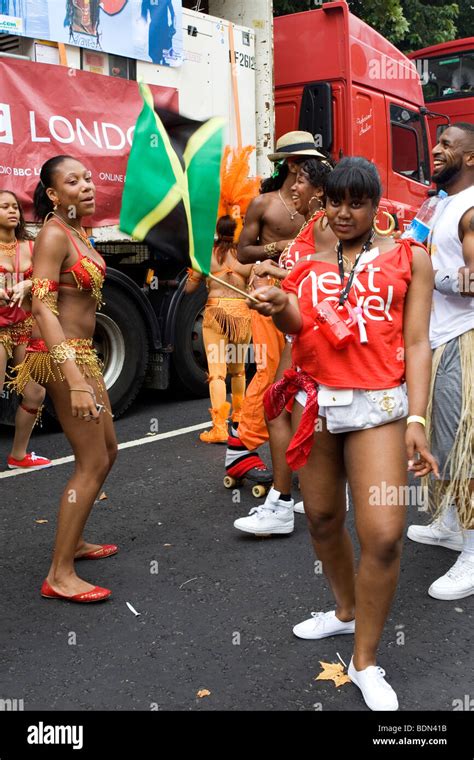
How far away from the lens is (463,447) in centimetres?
360

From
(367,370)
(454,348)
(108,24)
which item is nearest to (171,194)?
(367,370)

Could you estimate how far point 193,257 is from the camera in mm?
2791

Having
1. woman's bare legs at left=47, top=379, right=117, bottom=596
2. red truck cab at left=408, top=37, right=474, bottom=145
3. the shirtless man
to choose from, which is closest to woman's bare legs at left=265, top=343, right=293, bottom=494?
the shirtless man

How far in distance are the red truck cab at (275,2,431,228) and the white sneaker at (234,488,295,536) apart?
4.77 m

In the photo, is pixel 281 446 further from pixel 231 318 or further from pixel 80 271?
pixel 231 318

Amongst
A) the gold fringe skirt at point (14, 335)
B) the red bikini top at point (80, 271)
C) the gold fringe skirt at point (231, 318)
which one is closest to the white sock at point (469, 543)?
the red bikini top at point (80, 271)

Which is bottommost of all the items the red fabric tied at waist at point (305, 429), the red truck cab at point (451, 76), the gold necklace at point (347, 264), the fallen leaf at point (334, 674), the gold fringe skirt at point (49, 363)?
the fallen leaf at point (334, 674)

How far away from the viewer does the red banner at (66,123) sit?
18.8 ft

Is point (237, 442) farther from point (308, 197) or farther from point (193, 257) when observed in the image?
point (193, 257)

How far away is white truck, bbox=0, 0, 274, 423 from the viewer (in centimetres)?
683

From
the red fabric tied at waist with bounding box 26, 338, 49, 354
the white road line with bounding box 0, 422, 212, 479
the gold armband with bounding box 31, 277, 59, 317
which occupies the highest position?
the gold armband with bounding box 31, 277, 59, 317

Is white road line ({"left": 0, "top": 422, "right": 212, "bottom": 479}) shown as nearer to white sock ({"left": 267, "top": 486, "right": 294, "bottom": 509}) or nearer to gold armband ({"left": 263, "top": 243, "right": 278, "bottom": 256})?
white sock ({"left": 267, "top": 486, "right": 294, "bottom": 509})

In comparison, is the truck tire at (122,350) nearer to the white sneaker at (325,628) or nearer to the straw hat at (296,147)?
the straw hat at (296,147)

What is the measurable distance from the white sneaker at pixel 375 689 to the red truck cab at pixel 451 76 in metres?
11.6
